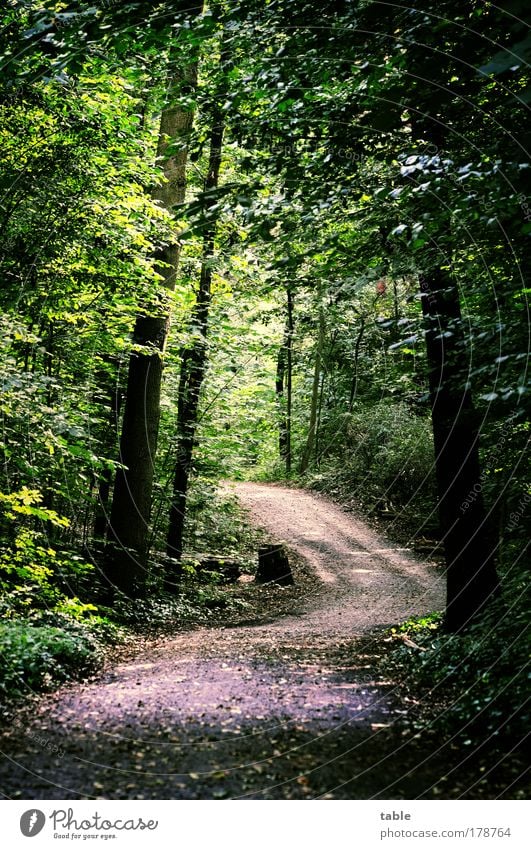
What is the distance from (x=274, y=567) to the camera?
1442 centimetres

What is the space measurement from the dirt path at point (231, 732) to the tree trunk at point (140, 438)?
235 cm

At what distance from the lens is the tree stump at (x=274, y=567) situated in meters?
14.3

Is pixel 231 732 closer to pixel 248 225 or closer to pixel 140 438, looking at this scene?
pixel 248 225

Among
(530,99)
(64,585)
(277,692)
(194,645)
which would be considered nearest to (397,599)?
(194,645)

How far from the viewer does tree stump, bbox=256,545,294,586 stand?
47.0ft

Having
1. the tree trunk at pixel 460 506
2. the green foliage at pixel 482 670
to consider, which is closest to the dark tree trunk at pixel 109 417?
the tree trunk at pixel 460 506

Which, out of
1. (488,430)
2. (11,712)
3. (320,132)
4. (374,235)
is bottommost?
(11,712)

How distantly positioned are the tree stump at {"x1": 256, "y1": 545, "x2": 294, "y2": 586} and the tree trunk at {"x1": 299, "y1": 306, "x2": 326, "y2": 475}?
Answer: 5.54 m

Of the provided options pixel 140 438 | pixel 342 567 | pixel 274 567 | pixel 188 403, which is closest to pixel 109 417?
pixel 140 438

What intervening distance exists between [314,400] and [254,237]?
14.4 m

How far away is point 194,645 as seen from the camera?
860cm

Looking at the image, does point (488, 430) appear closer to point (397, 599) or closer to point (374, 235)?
point (374, 235)

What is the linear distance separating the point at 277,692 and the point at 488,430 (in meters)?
3.37
